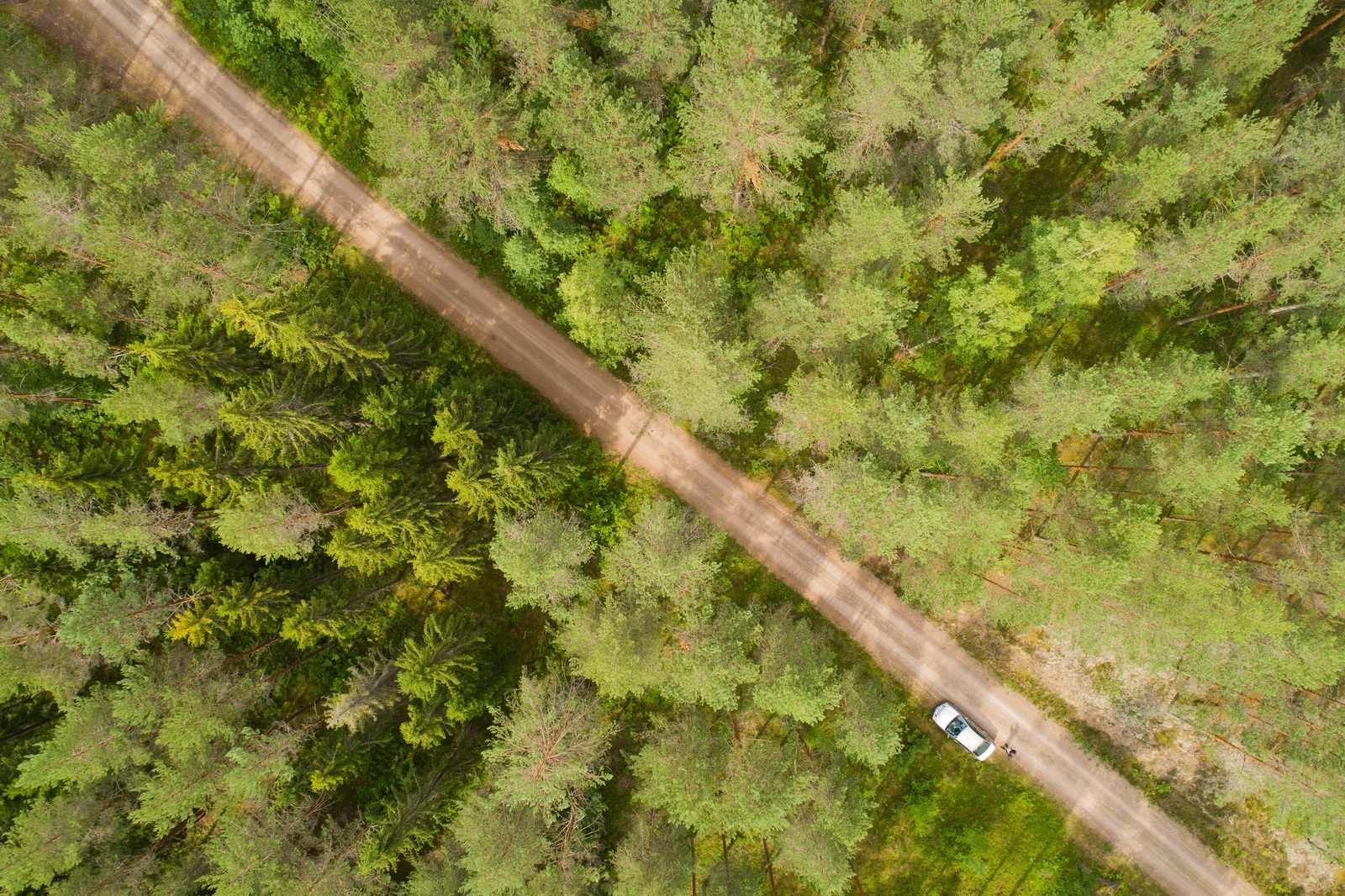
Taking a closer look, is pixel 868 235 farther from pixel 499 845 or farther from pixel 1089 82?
pixel 499 845

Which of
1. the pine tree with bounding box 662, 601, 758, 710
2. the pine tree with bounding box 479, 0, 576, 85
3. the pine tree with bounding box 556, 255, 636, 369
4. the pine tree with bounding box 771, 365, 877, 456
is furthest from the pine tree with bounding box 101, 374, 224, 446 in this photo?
the pine tree with bounding box 771, 365, 877, 456

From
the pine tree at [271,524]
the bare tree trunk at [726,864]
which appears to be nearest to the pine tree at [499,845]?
the bare tree trunk at [726,864]

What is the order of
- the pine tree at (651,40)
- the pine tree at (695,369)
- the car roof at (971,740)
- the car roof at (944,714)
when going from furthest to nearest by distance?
the car roof at (944,714) → the car roof at (971,740) → the pine tree at (651,40) → the pine tree at (695,369)

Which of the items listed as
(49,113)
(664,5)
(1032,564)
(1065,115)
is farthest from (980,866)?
(49,113)

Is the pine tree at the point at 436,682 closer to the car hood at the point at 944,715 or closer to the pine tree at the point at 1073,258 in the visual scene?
the car hood at the point at 944,715

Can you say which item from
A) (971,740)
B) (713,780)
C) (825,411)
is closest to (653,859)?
(713,780)
